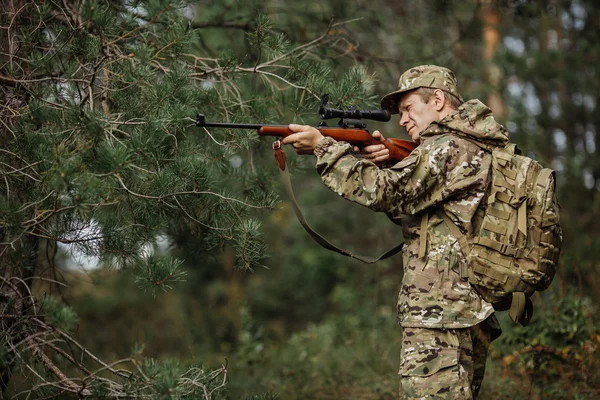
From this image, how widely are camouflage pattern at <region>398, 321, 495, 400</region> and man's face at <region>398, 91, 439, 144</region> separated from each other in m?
1.18

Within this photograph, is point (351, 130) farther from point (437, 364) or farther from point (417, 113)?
point (437, 364)

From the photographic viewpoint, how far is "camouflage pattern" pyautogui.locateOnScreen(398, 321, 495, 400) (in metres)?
3.27

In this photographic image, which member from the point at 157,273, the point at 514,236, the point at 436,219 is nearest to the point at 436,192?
the point at 436,219

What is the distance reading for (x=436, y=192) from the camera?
348 cm

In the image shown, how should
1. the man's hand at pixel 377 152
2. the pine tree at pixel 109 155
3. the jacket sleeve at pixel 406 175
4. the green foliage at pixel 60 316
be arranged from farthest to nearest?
the man's hand at pixel 377 152, the jacket sleeve at pixel 406 175, the pine tree at pixel 109 155, the green foliage at pixel 60 316

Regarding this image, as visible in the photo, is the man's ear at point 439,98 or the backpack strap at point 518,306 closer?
the backpack strap at point 518,306

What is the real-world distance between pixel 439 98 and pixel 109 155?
194 cm

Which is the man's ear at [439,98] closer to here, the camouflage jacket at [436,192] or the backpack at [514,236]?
the camouflage jacket at [436,192]

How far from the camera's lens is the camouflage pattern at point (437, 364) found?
10.7 ft

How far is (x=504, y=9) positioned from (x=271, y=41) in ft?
9.40

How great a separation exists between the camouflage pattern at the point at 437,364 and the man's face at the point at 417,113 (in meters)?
1.18

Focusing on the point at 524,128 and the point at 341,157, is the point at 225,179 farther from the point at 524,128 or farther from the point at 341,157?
the point at 524,128

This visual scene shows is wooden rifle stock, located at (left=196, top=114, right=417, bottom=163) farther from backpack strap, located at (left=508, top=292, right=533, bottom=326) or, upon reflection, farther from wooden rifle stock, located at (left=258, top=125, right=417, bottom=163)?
backpack strap, located at (left=508, top=292, right=533, bottom=326)

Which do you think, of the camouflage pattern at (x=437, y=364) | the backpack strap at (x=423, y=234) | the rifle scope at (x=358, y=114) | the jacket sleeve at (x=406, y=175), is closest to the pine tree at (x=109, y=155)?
the rifle scope at (x=358, y=114)
